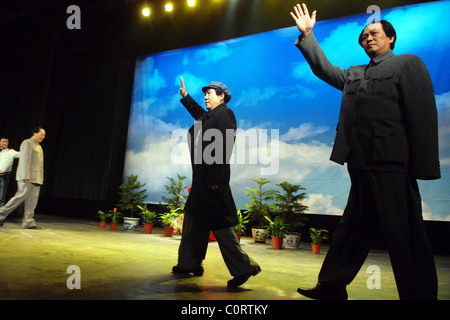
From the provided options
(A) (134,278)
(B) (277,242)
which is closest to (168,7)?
(B) (277,242)

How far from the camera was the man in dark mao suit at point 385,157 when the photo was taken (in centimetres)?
146

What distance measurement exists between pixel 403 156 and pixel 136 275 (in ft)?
6.03

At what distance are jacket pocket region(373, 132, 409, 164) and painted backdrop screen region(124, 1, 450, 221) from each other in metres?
4.14

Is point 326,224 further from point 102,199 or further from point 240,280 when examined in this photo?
point 102,199

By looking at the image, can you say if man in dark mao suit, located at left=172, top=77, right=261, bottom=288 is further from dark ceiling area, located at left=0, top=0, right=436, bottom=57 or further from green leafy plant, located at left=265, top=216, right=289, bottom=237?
dark ceiling area, located at left=0, top=0, right=436, bottom=57

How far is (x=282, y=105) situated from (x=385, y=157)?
15.8ft

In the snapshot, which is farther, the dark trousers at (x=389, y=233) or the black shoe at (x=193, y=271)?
the black shoe at (x=193, y=271)

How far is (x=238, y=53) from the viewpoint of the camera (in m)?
6.91

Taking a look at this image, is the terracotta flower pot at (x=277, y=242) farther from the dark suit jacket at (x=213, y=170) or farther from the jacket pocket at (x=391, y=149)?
the jacket pocket at (x=391, y=149)

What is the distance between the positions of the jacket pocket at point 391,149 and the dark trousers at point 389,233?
0.07 meters

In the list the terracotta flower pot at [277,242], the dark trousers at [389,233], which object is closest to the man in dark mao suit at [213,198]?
the dark trousers at [389,233]

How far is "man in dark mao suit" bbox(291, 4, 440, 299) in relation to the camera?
1464mm

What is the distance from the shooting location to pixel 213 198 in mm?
2191

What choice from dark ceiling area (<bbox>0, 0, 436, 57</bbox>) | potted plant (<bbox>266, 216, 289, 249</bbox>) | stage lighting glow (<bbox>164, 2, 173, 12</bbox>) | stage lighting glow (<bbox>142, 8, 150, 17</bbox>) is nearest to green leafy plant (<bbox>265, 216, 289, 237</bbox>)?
potted plant (<bbox>266, 216, 289, 249</bbox>)
